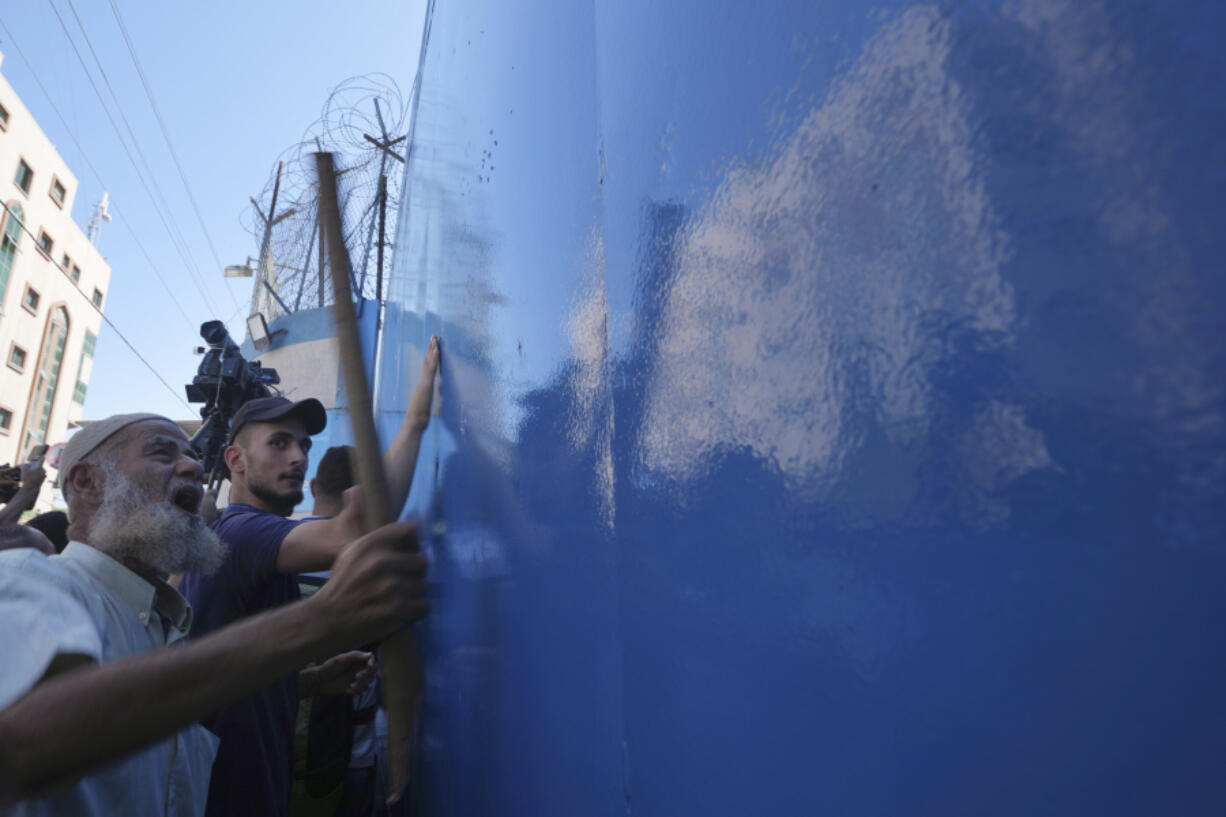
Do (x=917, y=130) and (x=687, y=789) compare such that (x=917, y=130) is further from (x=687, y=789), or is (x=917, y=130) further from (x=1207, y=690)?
(x=687, y=789)

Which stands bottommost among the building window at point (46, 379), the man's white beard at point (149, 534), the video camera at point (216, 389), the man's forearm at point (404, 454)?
the man's white beard at point (149, 534)

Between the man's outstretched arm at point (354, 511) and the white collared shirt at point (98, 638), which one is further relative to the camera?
the man's outstretched arm at point (354, 511)

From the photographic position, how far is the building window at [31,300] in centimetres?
2420

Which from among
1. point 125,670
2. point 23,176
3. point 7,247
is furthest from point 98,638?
point 23,176

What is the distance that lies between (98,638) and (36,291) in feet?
105

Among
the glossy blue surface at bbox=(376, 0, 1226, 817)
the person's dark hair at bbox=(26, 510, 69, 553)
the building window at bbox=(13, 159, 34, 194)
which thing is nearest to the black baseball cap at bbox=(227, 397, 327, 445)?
the glossy blue surface at bbox=(376, 0, 1226, 817)

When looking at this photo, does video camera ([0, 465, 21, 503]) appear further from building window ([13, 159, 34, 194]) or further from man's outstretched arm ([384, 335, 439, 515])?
building window ([13, 159, 34, 194])

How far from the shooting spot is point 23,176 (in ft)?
79.1

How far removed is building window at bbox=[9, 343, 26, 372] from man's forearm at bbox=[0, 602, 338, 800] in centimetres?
3058

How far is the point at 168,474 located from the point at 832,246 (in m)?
2.31

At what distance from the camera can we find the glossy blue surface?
0.94ft

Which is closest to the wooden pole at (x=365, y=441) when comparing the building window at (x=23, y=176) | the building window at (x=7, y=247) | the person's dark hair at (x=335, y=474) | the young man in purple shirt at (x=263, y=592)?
the young man in purple shirt at (x=263, y=592)

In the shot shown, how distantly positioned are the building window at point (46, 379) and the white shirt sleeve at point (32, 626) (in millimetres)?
30759

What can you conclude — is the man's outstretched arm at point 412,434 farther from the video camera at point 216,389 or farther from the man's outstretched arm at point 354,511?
the video camera at point 216,389
